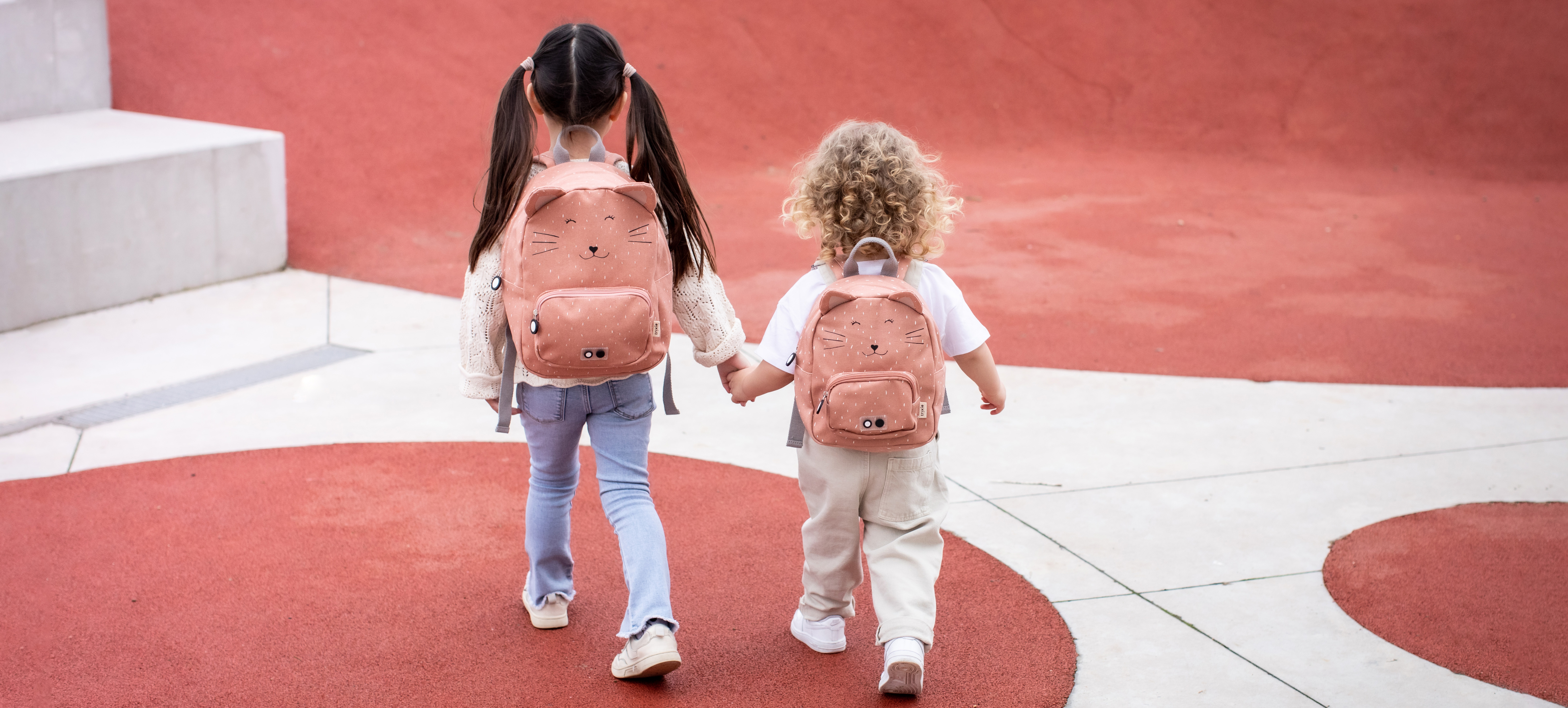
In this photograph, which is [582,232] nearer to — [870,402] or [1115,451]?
[870,402]

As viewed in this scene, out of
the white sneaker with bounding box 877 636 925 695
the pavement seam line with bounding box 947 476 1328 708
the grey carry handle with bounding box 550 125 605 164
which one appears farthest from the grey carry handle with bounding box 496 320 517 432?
the pavement seam line with bounding box 947 476 1328 708

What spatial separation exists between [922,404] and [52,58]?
757 cm

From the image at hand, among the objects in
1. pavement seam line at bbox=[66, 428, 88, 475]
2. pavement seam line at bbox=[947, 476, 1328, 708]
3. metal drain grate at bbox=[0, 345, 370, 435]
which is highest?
pavement seam line at bbox=[947, 476, 1328, 708]

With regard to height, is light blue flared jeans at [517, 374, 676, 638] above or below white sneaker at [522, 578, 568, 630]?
above

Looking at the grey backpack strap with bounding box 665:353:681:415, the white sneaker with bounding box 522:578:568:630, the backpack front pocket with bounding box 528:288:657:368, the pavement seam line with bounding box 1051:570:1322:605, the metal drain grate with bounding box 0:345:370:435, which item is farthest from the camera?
the metal drain grate with bounding box 0:345:370:435

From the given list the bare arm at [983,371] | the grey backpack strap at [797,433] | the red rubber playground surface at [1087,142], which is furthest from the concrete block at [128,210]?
the bare arm at [983,371]

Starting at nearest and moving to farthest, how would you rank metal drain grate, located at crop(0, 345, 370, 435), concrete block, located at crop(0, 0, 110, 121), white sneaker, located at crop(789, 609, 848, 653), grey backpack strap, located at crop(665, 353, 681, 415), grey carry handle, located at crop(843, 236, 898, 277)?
grey carry handle, located at crop(843, 236, 898, 277) < grey backpack strap, located at crop(665, 353, 681, 415) < white sneaker, located at crop(789, 609, 848, 653) < metal drain grate, located at crop(0, 345, 370, 435) < concrete block, located at crop(0, 0, 110, 121)

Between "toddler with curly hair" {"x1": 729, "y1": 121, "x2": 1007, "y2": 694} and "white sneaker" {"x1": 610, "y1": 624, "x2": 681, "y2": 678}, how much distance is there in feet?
1.32

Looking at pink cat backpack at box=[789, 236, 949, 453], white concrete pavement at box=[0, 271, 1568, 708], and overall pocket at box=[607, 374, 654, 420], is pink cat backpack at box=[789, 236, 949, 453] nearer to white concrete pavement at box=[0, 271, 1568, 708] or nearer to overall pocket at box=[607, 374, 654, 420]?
overall pocket at box=[607, 374, 654, 420]

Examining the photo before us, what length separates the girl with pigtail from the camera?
284cm

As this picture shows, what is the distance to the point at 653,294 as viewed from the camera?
276 centimetres

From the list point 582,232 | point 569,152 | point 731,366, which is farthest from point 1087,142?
point 582,232

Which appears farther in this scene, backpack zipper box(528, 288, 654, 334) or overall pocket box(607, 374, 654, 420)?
overall pocket box(607, 374, 654, 420)

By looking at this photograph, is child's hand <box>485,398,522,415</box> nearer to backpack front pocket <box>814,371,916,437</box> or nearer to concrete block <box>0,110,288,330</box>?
backpack front pocket <box>814,371,916,437</box>
